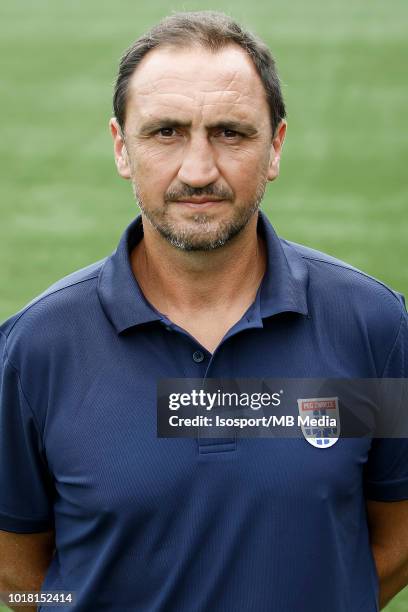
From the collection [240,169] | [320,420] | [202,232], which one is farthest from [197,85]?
[320,420]

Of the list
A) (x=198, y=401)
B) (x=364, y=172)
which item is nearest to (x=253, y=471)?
(x=198, y=401)

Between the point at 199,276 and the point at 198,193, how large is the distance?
0.22 m

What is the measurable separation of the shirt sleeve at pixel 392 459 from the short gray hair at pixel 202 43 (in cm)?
54

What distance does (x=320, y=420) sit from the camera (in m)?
2.38

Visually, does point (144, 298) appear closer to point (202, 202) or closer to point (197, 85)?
point (202, 202)

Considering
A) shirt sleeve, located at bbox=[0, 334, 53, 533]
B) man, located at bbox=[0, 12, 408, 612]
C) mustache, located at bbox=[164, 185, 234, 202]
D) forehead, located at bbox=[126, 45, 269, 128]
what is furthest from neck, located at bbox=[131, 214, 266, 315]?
shirt sleeve, located at bbox=[0, 334, 53, 533]

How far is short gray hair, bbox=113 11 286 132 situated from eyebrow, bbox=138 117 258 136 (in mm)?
127

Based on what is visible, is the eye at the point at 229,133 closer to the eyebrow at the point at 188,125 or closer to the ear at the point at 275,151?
the eyebrow at the point at 188,125

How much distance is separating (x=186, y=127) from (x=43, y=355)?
0.54 m

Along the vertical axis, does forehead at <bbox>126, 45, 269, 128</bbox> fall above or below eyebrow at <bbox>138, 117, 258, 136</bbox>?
above

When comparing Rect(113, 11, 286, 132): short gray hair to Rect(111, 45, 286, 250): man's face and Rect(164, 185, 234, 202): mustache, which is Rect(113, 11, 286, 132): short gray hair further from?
Rect(164, 185, 234, 202): mustache

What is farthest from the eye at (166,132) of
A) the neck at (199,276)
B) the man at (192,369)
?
the neck at (199,276)

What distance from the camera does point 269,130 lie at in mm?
2512

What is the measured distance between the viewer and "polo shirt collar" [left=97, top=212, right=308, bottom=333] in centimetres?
241
